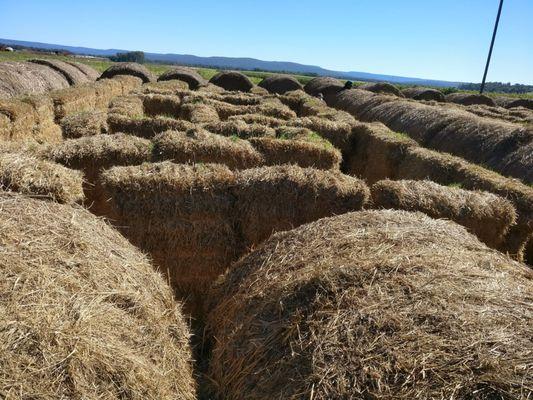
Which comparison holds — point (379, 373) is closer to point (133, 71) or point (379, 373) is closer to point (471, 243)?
point (471, 243)

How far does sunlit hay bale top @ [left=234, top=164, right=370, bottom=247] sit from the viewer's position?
23.3 feet

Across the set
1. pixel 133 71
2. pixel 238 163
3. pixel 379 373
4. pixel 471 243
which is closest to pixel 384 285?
pixel 379 373

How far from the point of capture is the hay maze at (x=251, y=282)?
3.01 metres

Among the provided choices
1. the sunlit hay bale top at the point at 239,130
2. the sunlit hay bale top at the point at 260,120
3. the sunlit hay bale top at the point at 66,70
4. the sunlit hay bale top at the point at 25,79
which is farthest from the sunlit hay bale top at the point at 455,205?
the sunlit hay bale top at the point at 66,70

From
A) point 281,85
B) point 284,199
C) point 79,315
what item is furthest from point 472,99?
point 79,315

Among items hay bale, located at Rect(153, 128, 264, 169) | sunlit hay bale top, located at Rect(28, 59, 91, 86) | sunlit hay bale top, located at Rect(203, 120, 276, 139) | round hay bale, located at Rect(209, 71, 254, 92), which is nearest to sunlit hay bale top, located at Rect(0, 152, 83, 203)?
hay bale, located at Rect(153, 128, 264, 169)

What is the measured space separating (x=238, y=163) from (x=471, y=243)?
6018 mm


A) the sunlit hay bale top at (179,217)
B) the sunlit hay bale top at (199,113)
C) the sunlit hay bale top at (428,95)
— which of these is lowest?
the sunlit hay bale top at (179,217)

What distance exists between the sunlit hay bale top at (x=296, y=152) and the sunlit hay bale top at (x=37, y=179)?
5.74 meters

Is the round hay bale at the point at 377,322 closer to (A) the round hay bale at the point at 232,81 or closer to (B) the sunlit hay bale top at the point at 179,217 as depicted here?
(B) the sunlit hay bale top at the point at 179,217

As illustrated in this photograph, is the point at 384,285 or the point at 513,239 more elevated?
the point at 384,285

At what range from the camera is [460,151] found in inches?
574

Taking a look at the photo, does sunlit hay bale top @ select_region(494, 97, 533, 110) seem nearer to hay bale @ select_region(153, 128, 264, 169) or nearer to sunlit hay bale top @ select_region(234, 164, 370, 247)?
hay bale @ select_region(153, 128, 264, 169)

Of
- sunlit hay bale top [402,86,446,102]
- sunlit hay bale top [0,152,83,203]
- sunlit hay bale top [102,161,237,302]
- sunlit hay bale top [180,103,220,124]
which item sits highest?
sunlit hay bale top [402,86,446,102]
